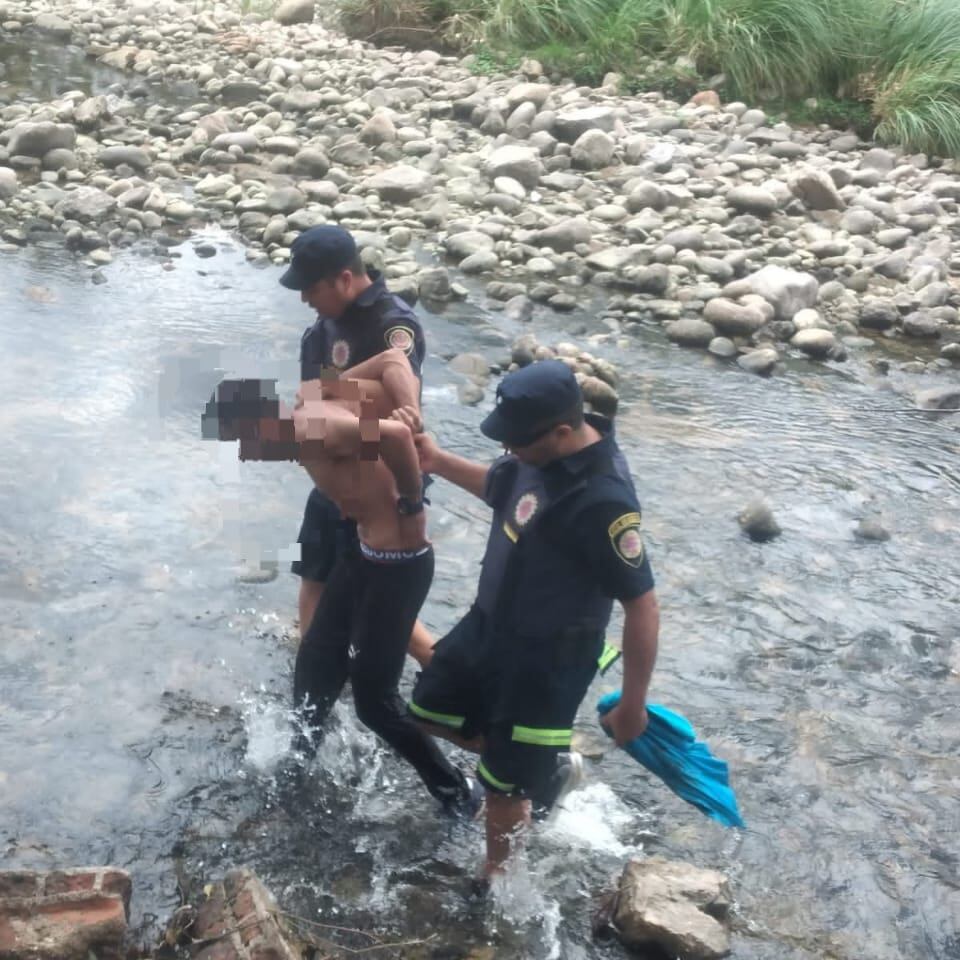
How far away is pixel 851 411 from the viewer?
28.0ft

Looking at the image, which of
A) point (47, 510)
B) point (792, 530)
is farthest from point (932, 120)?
point (47, 510)

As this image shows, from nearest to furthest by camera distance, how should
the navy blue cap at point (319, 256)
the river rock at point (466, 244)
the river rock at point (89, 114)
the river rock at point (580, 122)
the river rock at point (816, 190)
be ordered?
the navy blue cap at point (319, 256), the river rock at point (466, 244), the river rock at point (816, 190), the river rock at point (89, 114), the river rock at point (580, 122)

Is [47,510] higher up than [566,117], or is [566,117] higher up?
[566,117]

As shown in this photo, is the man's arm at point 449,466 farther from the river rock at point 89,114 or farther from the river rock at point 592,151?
the river rock at point 89,114

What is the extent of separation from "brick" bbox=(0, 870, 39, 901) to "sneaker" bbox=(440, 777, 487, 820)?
52.0 inches

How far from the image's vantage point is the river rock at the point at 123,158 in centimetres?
1156

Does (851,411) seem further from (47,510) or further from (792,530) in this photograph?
(47,510)

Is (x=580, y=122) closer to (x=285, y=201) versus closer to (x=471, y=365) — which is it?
(x=285, y=201)

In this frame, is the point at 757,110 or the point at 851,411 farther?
the point at 757,110

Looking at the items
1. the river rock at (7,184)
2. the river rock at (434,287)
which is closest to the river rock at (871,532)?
the river rock at (434,287)

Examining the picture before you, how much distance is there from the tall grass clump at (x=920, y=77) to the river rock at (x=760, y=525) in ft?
27.3

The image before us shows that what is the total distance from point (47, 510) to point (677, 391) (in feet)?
13.6

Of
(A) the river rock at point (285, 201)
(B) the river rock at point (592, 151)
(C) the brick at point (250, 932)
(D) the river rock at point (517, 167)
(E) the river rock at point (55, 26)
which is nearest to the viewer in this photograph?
(C) the brick at point (250, 932)

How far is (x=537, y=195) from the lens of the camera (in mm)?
11625
